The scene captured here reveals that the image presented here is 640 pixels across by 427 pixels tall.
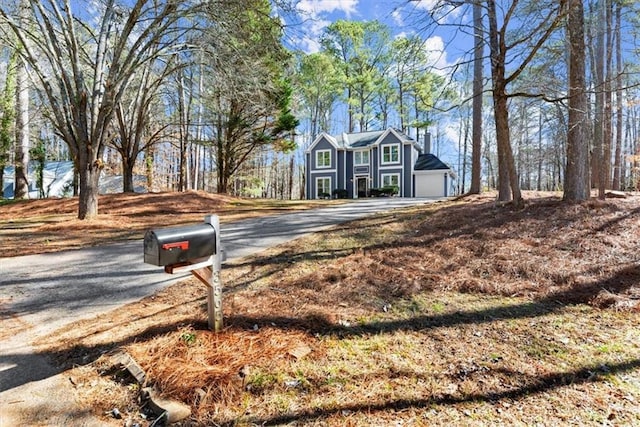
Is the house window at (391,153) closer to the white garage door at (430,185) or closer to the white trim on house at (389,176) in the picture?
the white trim on house at (389,176)

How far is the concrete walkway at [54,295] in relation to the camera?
1.83 m

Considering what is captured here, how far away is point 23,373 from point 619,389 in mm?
3613

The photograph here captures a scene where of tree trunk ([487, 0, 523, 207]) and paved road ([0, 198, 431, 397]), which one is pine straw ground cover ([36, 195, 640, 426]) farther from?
tree trunk ([487, 0, 523, 207])

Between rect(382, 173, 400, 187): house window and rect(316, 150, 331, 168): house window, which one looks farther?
rect(316, 150, 331, 168): house window

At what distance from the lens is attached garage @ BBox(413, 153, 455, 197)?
22.9 meters

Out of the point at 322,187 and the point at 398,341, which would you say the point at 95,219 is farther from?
the point at 322,187

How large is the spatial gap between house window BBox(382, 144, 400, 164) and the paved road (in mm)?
19306

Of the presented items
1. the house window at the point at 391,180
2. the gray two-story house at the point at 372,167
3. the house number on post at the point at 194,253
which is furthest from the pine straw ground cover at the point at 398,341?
the house window at the point at 391,180

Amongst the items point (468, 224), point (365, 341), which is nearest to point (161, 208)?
point (468, 224)

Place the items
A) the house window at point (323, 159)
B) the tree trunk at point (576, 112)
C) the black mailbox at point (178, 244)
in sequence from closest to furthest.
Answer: the black mailbox at point (178, 244) → the tree trunk at point (576, 112) → the house window at point (323, 159)

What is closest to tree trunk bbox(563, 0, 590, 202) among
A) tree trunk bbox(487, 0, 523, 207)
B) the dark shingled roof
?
tree trunk bbox(487, 0, 523, 207)

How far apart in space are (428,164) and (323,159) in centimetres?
797

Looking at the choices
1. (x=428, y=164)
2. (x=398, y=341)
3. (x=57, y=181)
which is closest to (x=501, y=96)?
(x=398, y=341)

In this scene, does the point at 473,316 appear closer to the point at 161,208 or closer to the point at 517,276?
the point at 517,276
